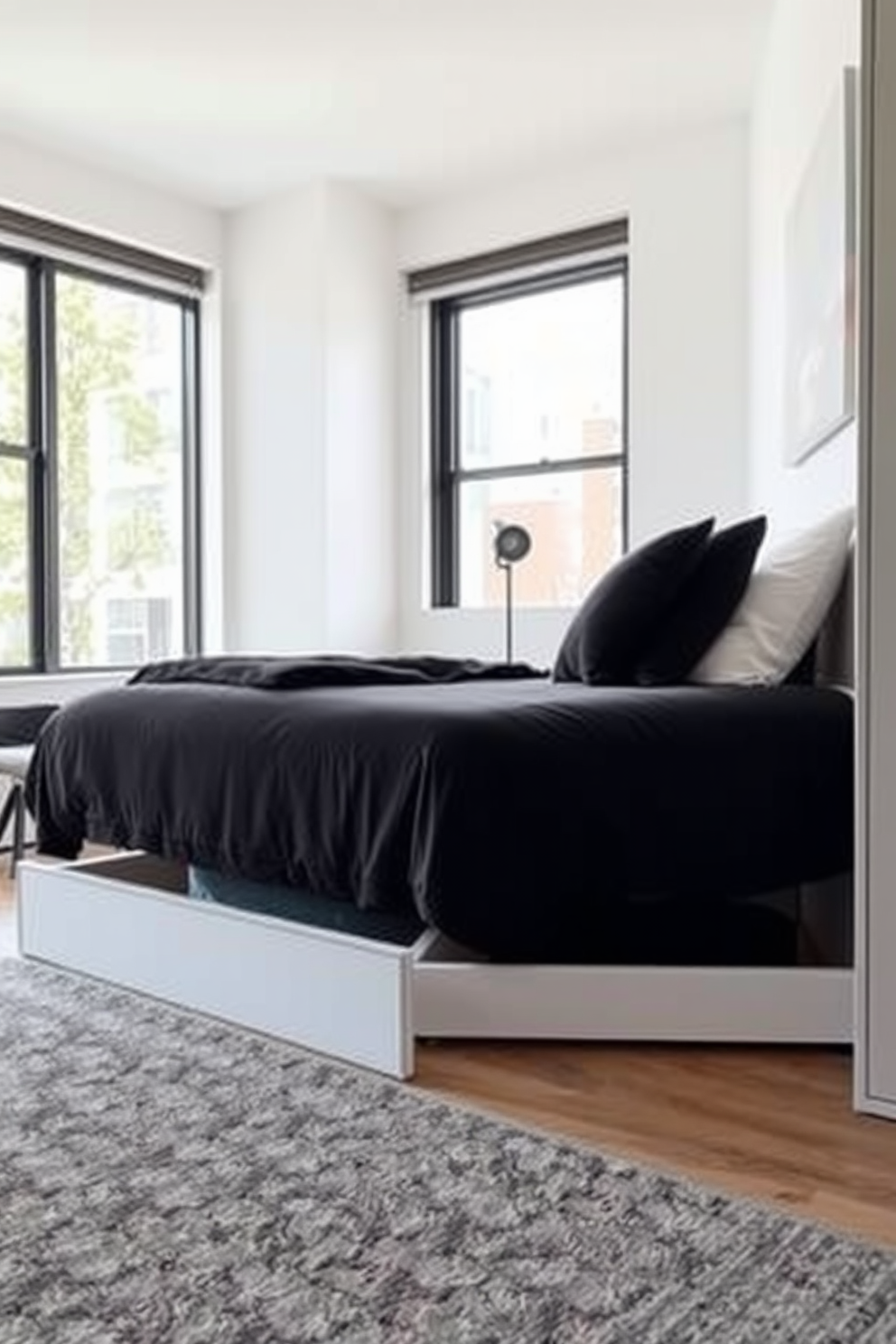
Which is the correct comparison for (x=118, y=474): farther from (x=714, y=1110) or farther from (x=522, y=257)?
(x=714, y=1110)

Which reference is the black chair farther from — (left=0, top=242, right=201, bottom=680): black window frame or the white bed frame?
the white bed frame

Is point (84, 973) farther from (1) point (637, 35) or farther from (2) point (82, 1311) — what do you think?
(1) point (637, 35)

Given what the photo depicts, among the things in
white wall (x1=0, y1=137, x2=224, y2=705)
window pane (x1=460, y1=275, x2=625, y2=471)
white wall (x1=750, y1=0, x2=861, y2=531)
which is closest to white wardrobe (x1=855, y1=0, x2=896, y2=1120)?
white wall (x1=750, y1=0, x2=861, y2=531)

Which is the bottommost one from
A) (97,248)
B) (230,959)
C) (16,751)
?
(230,959)

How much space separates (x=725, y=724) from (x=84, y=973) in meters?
1.36

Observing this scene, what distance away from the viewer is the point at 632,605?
240 centimetres

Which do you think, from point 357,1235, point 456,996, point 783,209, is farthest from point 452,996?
point 783,209

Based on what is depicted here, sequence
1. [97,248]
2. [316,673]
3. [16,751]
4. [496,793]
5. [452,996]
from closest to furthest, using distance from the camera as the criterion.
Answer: [496,793] → [452,996] → [316,673] → [16,751] → [97,248]

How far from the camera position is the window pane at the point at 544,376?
4.39 meters

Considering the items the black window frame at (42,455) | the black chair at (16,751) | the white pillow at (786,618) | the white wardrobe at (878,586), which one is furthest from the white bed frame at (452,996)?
the black window frame at (42,455)

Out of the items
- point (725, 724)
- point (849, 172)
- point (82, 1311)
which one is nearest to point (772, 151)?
point (849, 172)

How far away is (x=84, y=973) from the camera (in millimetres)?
2359

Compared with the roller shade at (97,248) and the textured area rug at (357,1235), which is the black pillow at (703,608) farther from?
the roller shade at (97,248)

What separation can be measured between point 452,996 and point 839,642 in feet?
3.89
